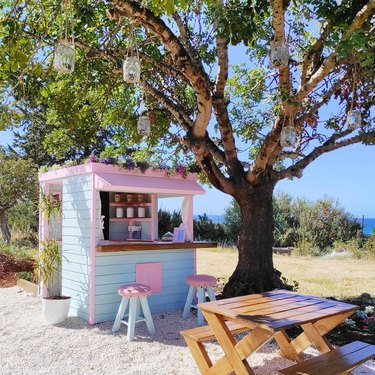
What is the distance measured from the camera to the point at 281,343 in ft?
14.5

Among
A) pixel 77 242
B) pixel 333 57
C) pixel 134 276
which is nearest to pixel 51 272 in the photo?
pixel 77 242

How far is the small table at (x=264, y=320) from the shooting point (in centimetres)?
320

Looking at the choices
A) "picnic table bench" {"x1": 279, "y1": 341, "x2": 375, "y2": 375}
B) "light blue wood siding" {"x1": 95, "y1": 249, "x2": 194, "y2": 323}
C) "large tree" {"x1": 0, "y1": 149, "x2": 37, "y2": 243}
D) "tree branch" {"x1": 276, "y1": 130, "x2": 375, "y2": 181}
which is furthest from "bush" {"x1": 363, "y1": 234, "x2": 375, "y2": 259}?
"large tree" {"x1": 0, "y1": 149, "x2": 37, "y2": 243}

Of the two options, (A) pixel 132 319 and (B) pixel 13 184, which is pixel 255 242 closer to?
(A) pixel 132 319

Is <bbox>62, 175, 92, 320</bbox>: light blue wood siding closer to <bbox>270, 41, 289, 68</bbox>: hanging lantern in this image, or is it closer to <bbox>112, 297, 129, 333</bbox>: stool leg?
<bbox>112, 297, 129, 333</bbox>: stool leg

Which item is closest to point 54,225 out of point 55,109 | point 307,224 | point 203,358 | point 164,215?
point 55,109

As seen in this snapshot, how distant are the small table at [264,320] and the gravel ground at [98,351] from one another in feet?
1.65

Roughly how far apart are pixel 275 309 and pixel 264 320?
0.45 meters

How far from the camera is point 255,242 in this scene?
6.60 m

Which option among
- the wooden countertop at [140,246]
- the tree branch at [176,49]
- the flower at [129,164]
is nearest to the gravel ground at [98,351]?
the wooden countertop at [140,246]

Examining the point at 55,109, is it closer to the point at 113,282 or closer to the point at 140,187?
the point at 140,187

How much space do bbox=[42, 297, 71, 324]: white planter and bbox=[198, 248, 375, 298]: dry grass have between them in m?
4.27

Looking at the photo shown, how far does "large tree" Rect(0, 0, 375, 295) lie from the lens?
440 centimetres

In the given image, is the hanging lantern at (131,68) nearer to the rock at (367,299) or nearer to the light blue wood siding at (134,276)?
the light blue wood siding at (134,276)
